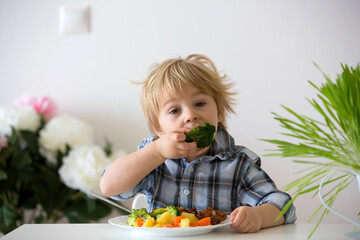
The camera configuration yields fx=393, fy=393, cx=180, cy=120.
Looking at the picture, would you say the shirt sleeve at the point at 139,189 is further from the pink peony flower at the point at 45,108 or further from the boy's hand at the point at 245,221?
the pink peony flower at the point at 45,108

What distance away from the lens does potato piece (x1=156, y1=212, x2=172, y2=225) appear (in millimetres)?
770

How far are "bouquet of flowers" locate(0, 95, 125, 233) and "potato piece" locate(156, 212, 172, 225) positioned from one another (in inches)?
41.4

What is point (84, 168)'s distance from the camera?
1766mm

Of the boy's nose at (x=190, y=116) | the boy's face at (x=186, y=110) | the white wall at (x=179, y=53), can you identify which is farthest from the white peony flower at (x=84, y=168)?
the boy's nose at (x=190, y=116)

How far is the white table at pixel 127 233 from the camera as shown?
742 millimetres

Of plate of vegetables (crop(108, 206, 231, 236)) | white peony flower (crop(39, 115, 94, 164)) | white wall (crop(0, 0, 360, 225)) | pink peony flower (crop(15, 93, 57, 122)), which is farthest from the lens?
white wall (crop(0, 0, 360, 225))

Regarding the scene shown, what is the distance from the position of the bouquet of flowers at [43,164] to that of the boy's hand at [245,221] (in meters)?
1.08

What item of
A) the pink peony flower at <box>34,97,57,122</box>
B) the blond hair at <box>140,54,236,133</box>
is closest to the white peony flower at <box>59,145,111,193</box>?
the pink peony flower at <box>34,97,57,122</box>

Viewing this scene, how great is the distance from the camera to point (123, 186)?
1029 mm

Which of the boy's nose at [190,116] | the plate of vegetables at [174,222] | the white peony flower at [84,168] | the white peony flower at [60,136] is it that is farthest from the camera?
the white peony flower at [60,136]

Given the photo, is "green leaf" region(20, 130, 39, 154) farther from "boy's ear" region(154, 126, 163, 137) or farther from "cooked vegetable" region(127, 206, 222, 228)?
"cooked vegetable" region(127, 206, 222, 228)

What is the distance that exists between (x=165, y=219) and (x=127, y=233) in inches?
3.5

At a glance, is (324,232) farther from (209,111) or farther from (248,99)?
(248,99)

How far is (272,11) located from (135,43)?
798 millimetres
